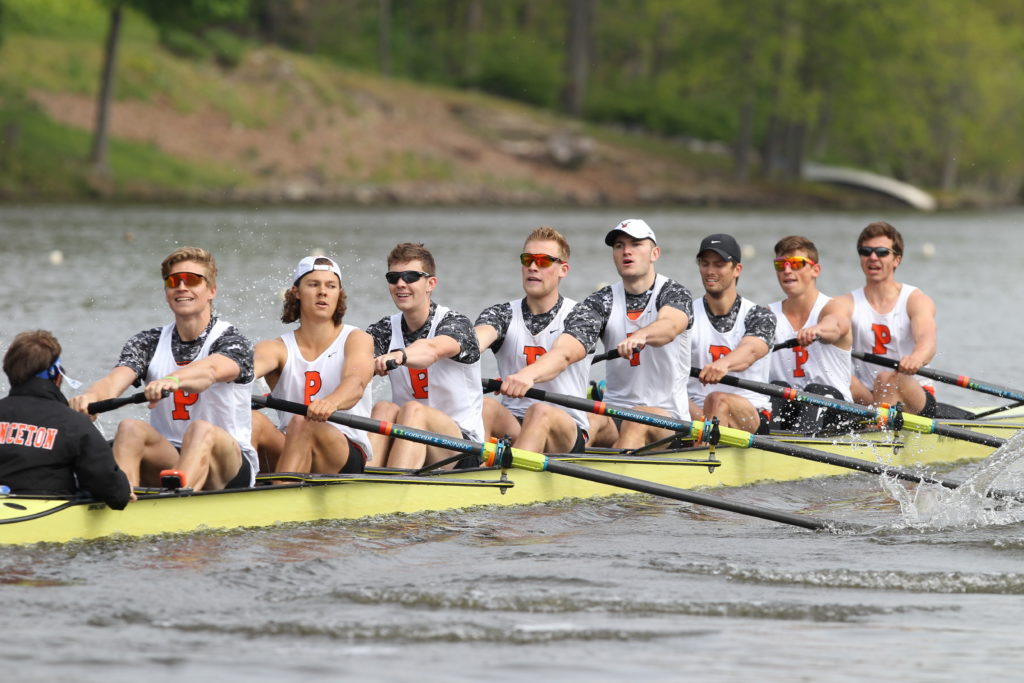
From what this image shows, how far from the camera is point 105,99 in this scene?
36.2 m

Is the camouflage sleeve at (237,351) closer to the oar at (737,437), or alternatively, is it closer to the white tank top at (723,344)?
the oar at (737,437)

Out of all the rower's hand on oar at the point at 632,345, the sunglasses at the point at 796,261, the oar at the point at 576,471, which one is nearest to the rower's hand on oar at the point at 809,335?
the sunglasses at the point at 796,261

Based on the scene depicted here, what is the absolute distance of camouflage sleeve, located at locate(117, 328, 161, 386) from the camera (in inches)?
308

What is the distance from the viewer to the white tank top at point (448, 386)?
29.0 feet

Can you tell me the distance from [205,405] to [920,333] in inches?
223

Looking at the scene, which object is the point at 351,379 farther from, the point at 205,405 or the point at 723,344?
the point at 723,344

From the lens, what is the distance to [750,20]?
54.0m

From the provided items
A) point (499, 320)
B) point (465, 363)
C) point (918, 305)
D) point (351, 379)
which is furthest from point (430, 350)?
point (918, 305)

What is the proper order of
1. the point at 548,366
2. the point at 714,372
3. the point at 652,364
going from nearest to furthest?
the point at 548,366, the point at 652,364, the point at 714,372

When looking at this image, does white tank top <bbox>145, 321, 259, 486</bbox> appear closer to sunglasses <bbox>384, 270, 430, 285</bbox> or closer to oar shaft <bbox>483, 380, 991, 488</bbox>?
sunglasses <bbox>384, 270, 430, 285</bbox>

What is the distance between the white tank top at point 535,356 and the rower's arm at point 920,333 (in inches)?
109

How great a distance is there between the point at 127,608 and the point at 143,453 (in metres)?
1.21

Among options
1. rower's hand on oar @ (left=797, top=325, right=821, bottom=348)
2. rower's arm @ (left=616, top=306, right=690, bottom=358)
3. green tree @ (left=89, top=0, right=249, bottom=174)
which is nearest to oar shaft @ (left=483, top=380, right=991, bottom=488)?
rower's arm @ (left=616, top=306, right=690, bottom=358)

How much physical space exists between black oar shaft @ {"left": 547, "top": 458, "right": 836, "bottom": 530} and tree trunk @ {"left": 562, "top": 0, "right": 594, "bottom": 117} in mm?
47461
